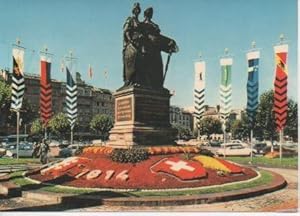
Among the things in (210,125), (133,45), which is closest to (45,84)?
(133,45)

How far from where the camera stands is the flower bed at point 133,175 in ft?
38.5

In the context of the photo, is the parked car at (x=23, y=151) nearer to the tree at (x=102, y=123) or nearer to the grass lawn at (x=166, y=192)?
the grass lawn at (x=166, y=192)

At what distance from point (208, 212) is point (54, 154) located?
2262cm

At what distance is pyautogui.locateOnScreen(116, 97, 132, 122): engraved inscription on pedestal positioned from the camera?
16.0 meters

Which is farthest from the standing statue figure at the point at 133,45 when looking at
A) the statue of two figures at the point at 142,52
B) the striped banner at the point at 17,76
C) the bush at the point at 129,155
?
the striped banner at the point at 17,76

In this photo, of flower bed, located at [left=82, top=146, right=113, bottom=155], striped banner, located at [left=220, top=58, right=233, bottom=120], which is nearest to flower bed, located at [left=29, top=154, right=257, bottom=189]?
flower bed, located at [left=82, top=146, right=113, bottom=155]

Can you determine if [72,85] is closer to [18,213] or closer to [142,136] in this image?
[142,136]

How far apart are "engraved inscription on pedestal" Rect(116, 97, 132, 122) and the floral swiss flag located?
3054mm

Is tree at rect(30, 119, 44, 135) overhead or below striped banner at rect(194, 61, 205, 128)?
below

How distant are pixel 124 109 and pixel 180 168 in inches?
178

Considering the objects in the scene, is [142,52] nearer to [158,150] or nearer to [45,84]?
[158,150]

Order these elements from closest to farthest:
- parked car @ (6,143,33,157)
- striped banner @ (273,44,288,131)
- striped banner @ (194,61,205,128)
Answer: striped banner @ (273,44,288,131)
striped banner @ (194,61,205,128)
parked car @ (6,143,33,157)

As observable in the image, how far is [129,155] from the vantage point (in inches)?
537

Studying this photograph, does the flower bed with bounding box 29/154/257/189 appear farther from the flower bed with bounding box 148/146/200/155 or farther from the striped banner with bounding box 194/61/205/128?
the striped banner with bounding box 194/61/205/128
